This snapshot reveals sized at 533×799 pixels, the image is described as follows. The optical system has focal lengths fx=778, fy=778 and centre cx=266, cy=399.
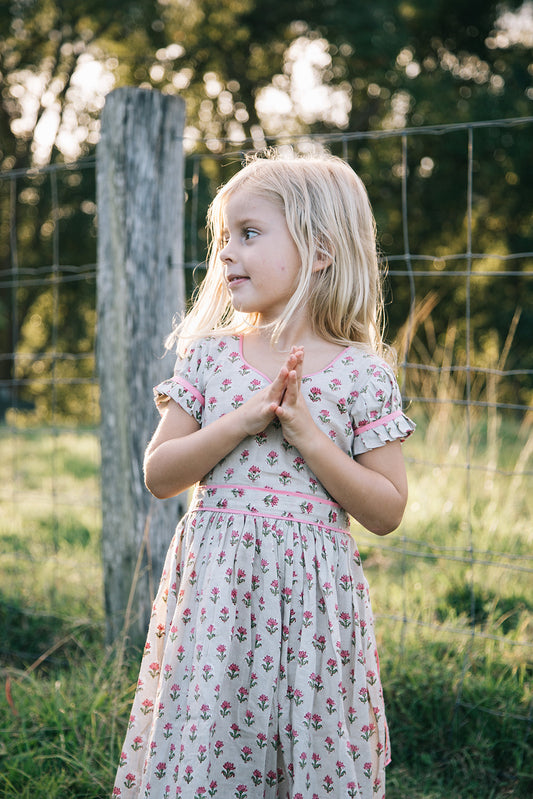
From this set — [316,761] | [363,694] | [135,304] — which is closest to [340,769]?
[316,761]

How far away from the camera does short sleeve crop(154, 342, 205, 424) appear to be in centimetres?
172

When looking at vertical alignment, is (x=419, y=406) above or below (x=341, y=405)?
below

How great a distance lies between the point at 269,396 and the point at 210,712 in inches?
24.8

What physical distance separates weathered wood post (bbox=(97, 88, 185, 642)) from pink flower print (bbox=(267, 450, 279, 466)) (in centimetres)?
96

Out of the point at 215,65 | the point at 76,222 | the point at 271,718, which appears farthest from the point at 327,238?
the point at 215,65

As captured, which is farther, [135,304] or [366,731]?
[135,304]

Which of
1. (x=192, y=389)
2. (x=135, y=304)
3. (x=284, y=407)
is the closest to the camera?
(x=284, y=407)

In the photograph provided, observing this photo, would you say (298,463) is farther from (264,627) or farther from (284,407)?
(264,627)

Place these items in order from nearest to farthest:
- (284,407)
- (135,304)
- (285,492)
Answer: (284,407)
(285,492)
(135,304)

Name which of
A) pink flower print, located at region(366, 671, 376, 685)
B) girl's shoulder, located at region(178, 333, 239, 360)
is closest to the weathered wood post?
girl's shoulder, located at region(178, 333, 239, 360)

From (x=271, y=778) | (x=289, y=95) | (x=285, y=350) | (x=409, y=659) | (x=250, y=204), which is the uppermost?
(x=289, y=95)

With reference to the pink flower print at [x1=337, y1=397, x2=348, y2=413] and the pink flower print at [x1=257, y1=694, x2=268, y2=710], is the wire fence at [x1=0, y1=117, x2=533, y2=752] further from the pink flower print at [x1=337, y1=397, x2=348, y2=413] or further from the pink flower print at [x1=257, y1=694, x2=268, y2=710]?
the pink flower print at [x1=257, y1=694, x2=268, y2=710]

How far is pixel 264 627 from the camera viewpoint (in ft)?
5.14

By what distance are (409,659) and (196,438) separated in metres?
Answer: 1.41
